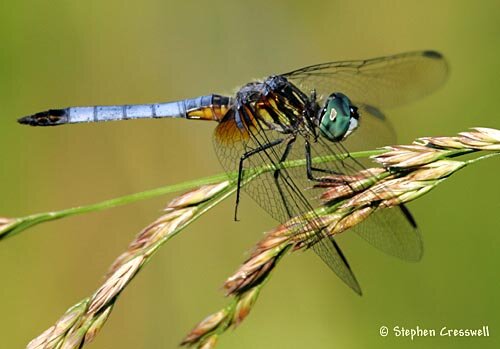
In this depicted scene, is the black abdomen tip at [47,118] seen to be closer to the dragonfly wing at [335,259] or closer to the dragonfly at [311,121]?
the dragonfly at [311,121]

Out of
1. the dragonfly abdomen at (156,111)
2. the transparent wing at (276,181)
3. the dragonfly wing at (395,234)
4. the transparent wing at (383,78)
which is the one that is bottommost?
the dragonfly wing at (395,234)

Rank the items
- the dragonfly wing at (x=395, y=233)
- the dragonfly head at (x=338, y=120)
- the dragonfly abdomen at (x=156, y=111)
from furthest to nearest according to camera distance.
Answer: the dragonfly abdomen at (x=156, y=111), the dragonfly head at (x=338, y=120), the dragonfly wing at (x=395, y=233)

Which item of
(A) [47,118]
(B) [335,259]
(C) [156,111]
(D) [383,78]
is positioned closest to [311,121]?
(D) [383,78]

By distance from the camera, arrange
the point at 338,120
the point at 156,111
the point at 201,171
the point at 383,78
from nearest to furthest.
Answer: the point at 338,120 < the point at 383,78 < the point at 156,111 < the point at 201,171

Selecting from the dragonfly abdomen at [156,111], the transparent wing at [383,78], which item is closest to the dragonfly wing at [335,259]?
the transparent wing at [383,78]

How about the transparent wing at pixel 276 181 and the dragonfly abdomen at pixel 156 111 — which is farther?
the dragonfly abdomen at pixel 156 111

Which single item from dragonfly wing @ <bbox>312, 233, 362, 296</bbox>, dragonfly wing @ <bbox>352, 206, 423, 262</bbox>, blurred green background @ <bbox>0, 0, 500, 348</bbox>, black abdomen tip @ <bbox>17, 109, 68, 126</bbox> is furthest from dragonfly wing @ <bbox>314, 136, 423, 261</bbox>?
black abdomen tip @ <bbox>17, 109, 68, 126</bbox>

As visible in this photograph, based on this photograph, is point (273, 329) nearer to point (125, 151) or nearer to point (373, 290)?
point (373, 290)

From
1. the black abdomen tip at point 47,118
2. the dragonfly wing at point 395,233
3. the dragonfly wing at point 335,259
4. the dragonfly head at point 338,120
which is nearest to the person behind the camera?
the dragonfly wing at point 335,259

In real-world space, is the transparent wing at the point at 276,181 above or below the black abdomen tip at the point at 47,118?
below

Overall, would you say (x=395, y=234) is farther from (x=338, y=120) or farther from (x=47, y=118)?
→ (x=47, y=118)
